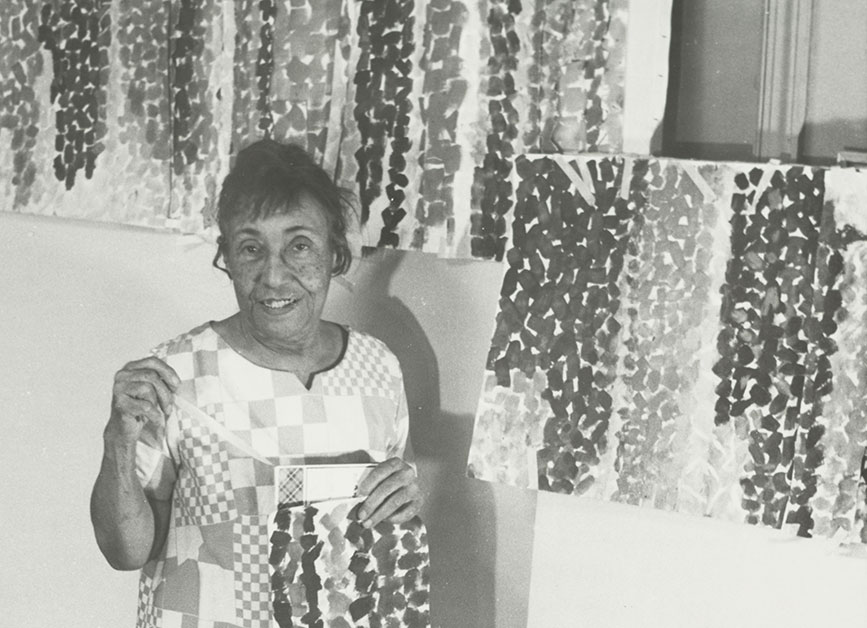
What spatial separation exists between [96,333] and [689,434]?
1.27 meters

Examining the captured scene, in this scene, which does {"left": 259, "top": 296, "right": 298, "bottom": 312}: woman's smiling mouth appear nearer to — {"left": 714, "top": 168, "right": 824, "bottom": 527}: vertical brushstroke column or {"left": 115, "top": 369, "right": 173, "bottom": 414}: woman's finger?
{"left": 115, "top": 369, "right": 173, "bottom": 414}: woman's finger

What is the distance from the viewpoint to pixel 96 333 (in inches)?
87.2

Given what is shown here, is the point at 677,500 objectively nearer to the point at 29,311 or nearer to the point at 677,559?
the point at 677,559

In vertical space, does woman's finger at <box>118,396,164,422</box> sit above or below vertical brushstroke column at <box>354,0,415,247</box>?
below

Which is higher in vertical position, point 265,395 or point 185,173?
point 185,173

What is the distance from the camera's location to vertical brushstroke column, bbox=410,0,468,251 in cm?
162

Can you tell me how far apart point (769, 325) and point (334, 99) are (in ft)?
2.53

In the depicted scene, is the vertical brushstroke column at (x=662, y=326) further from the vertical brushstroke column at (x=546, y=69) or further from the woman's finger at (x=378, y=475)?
the woman's finger at (x=378, y=475)

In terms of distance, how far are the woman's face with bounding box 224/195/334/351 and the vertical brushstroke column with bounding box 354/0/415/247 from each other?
0.73 feet

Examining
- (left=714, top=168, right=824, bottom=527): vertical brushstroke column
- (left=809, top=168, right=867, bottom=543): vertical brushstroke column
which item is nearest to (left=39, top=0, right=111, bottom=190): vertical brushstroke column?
(left=714, top=168, right=824, bottom=527): vertical brushstroke column

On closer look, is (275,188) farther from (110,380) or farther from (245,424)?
(110,380)

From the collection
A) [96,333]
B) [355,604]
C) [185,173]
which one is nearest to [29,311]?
[96,333]

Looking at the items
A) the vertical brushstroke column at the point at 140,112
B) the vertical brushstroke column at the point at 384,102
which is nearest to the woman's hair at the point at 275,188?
the vertical brushstroke column at the point at 384,102

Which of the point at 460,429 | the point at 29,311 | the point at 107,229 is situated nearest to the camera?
the point at 460,429
